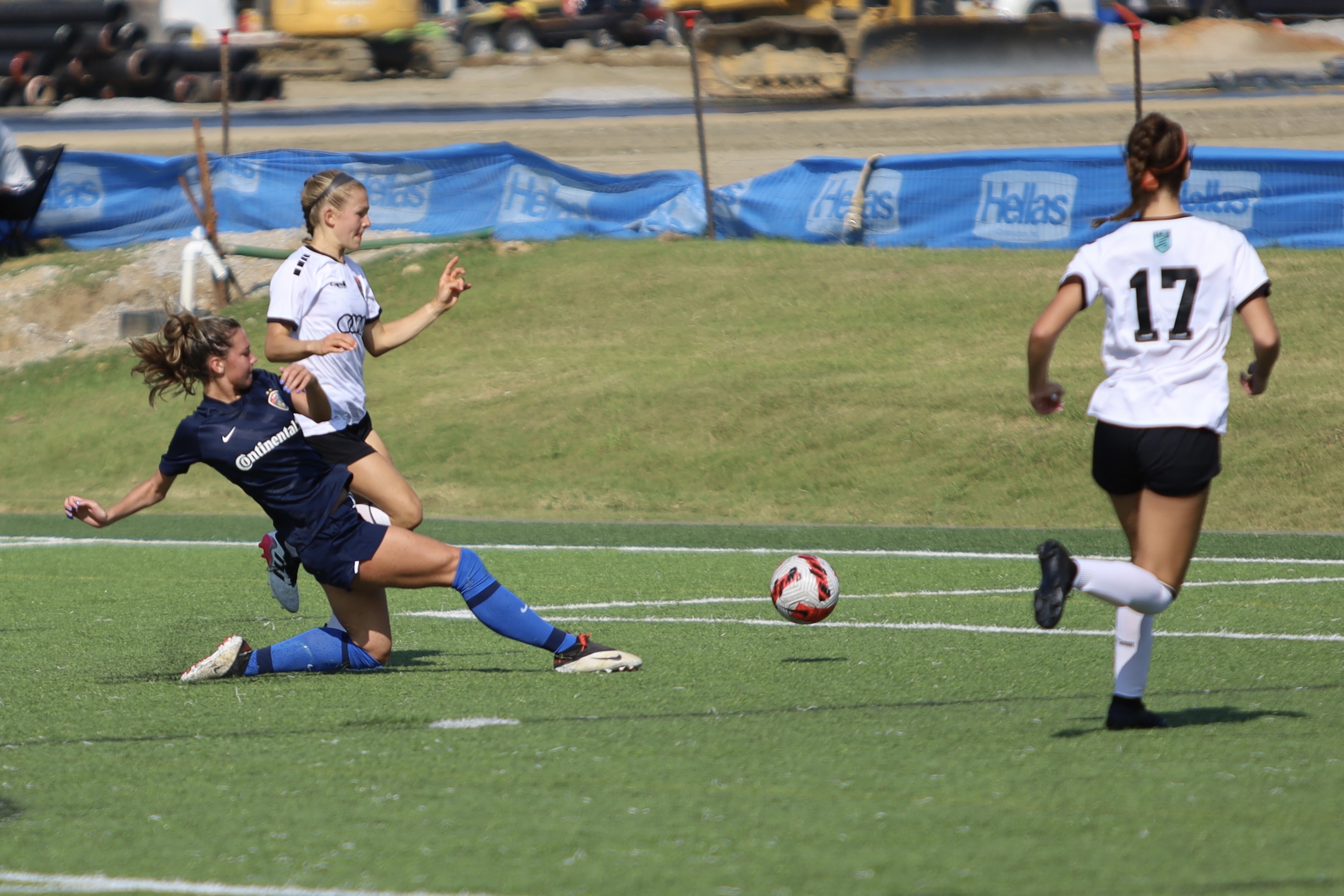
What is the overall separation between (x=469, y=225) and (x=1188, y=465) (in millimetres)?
18854

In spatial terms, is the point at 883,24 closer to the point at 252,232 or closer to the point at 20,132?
the point at 252,232

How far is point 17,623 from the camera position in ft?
30.1

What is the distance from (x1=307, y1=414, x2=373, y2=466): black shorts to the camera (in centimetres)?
738

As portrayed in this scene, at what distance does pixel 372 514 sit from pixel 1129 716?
10.5 feet

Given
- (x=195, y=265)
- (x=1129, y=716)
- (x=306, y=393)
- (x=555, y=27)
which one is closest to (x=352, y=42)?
(x=555, y=27)

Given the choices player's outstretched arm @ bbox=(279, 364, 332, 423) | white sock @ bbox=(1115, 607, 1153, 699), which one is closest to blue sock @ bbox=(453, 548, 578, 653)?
player's outstretched arm @ bbox=(279, 364, 332, 423)

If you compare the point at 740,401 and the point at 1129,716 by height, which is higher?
the point at 1129,716

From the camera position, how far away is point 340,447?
741 cm

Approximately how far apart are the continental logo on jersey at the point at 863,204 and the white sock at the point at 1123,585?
16.2 meters

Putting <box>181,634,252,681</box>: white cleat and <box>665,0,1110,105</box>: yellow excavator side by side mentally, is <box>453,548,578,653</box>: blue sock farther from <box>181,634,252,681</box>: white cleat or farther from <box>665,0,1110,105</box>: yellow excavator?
<box>665,0,1110,105</box>: yellow excavator

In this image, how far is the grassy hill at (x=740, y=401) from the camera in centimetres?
1449

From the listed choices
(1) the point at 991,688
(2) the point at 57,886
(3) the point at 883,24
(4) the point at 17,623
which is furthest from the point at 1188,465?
(3) the point at 883,24

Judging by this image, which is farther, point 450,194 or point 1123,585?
point 450,194

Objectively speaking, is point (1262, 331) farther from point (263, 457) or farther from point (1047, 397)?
point (263, 457)
